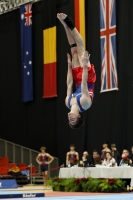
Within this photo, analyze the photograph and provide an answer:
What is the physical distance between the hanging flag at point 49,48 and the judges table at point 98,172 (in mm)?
6324

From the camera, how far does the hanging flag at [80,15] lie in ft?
64.3

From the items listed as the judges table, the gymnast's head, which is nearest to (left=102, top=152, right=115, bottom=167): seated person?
the judges table

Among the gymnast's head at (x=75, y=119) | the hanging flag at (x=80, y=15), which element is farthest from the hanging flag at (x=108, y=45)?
the gymnast's head at (x=75, y=119)

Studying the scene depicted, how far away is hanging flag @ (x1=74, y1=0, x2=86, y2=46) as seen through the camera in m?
19.6

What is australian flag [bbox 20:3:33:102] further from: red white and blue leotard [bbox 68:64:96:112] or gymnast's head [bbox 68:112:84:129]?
gymnast's head [bbox 68:112:84:129]

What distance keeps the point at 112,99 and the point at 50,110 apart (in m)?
4.07

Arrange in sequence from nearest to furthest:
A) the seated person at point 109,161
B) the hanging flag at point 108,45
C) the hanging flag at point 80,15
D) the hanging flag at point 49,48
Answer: the seated person at point 109,161, the hanging flag at point 108,45, the hanging flag at point 80,15, the hanging flag at point 49,48

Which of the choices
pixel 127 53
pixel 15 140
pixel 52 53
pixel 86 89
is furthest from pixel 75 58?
pixel 15 140

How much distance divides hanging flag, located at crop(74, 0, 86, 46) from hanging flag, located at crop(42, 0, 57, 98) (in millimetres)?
1431

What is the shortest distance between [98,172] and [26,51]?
9574mm

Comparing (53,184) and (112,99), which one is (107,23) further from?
(53,184)

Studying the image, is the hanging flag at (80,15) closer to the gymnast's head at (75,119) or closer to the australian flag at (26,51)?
the australian flag at (26,51)

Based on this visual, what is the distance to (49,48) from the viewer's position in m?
21.3

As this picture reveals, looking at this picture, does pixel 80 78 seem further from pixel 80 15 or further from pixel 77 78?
pixel 80 15
